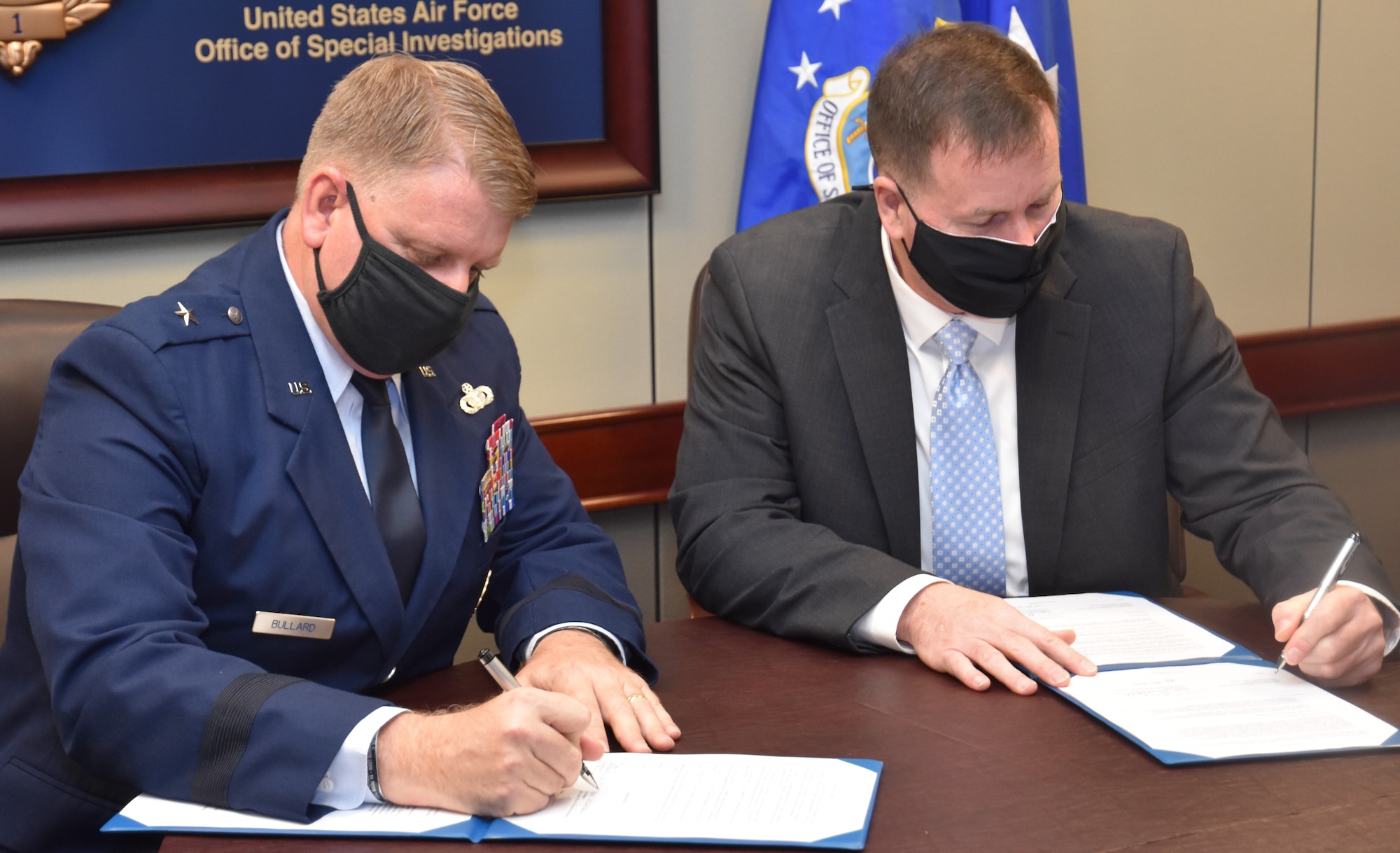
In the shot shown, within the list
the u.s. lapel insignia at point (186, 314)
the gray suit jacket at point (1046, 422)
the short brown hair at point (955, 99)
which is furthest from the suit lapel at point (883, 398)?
the u.s. lapel insignia at point (186, 314)

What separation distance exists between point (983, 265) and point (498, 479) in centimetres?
75

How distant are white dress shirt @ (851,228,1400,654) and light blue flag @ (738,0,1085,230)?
676 mm

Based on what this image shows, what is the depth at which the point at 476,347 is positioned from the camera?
184 centimetres

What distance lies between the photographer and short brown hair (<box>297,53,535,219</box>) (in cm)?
149

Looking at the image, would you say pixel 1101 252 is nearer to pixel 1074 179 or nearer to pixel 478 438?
pixel 1074 179

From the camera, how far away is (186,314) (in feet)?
4.92

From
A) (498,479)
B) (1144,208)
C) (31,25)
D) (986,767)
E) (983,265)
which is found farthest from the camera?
(1144,208)

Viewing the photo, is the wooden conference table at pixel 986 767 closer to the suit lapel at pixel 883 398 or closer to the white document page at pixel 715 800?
the white document page at pixel 715 800

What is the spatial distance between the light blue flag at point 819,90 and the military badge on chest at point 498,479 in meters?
1.10

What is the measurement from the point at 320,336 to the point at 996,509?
3.40 feet

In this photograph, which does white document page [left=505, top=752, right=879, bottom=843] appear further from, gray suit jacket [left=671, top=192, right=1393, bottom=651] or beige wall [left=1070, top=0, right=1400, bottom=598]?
beige wall [left=1070, top=0, right=1400, bottom=598]

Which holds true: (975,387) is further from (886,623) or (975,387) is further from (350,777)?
(350,777)

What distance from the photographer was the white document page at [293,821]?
1186mm

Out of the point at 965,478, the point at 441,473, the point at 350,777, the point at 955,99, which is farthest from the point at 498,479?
the point at 955,99
